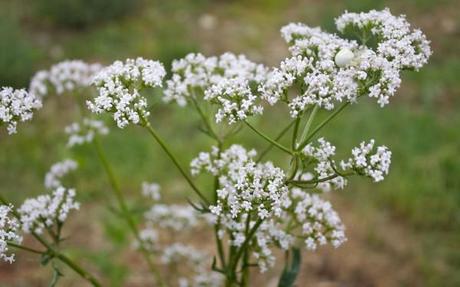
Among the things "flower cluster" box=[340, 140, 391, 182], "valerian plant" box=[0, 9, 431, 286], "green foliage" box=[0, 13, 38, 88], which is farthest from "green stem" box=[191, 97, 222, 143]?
"green foliage" box=[0, 13, 38, 88]

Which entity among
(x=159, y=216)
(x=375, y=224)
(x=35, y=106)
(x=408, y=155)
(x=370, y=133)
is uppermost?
(x=370, y=133)

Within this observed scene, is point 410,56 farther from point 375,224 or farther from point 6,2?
point 6,2

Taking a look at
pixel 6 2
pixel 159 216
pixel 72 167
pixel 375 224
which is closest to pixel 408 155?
pixel 375 224

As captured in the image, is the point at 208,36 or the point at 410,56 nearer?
the point at 410,56

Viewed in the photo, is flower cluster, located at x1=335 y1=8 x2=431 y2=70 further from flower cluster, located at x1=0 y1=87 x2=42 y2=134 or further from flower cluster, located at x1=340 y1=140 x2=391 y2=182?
flower cluster, located at x1=0 y1=87 x2=42 y2=134

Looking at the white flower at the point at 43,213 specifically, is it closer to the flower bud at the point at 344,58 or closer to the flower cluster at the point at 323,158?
the flower cluster at the point at 323,158

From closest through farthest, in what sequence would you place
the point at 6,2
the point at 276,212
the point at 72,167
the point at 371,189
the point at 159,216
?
the point at 276,212 → the point at 72,167 → the point at 159,216 → the point at 371,189 → the point at 6,2

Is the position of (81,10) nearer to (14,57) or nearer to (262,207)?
(14,57)
